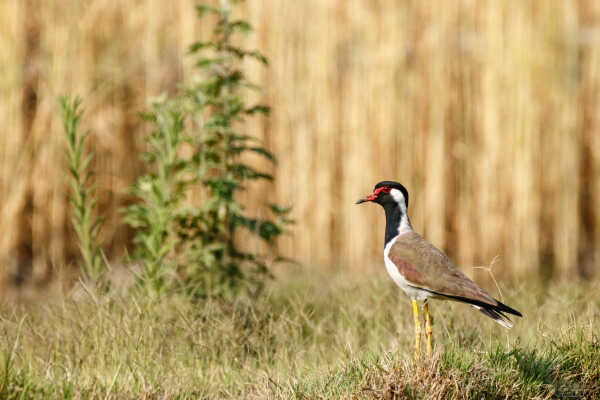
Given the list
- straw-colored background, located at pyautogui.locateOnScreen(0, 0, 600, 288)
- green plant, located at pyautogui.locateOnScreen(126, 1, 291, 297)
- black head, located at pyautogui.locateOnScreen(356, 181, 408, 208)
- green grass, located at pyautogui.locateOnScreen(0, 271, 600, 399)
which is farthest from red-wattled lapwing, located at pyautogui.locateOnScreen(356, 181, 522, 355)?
straw-colored background, located at pyautogui.locateOnScreen(0, 0, 600, 288)

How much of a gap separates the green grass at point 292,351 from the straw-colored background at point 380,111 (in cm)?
233

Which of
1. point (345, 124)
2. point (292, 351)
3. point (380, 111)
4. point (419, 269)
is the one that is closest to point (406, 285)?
point (419, 269)

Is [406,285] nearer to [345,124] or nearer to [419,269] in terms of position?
[419,269]

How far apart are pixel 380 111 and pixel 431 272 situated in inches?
165

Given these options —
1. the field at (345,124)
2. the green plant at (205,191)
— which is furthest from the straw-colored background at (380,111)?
the green plant at (205,191)

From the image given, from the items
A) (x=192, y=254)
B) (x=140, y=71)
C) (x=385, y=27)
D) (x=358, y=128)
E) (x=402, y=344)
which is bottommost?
(x=402, y=344)

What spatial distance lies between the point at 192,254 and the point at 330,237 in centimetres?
301

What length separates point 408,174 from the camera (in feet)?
23.1

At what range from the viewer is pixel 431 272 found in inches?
119

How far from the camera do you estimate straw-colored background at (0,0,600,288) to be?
22.6 feet

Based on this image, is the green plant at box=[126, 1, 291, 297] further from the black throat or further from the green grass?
the black throat

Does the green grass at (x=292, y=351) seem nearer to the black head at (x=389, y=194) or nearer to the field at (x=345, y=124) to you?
the black head at (x=389, y=194)

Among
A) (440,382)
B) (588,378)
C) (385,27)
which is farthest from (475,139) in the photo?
(440,382)

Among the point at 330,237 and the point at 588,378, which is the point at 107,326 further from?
the point at 330,237
